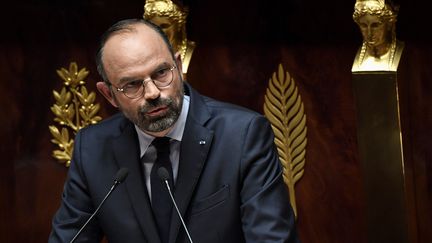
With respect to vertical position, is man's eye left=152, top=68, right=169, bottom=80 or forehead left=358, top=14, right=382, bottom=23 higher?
man's eye left=152, top=68, right=169, bottom=80

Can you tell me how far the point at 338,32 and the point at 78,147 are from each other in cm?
55

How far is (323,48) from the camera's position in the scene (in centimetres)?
177

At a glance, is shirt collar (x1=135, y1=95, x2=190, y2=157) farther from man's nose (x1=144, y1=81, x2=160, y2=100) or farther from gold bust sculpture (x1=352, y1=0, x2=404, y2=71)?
gold bust sculpture (x1=352, y1=0, x2=404, y2=71)

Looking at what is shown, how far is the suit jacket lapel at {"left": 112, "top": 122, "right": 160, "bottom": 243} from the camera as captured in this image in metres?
1.40

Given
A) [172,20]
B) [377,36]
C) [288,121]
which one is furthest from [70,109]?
[377,36]

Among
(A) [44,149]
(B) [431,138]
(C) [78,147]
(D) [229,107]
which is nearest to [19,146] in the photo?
(A) [44,149]

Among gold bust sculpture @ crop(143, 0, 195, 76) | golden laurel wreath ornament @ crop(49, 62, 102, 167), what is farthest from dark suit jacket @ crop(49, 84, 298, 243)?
golden laurel wreath ornament @ crop(49, 62, 102, 167)

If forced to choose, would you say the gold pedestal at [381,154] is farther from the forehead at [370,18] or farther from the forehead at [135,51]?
the forehead at [135,51]

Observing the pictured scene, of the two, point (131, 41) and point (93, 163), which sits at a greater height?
point (131, 41)

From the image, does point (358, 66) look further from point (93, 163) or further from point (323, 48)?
point (93, 163)

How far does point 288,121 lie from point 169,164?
0.46 meters

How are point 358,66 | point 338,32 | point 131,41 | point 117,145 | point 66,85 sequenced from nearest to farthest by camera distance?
point 131,41 → point 117,145 → point 358,66 → point 338,32 → point 66,85

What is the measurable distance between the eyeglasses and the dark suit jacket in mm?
98

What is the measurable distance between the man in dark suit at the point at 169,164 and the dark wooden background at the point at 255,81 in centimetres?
37
